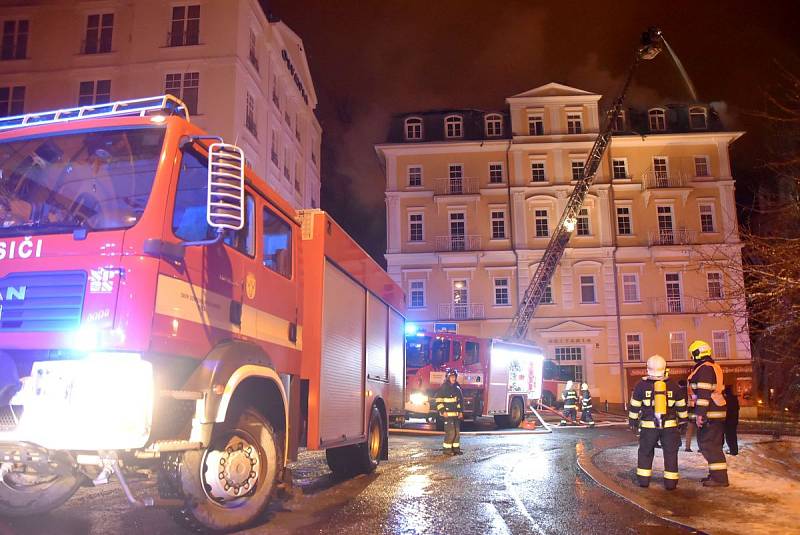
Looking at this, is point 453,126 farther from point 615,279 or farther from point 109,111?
point 109,111

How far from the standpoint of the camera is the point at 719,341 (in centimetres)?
3531

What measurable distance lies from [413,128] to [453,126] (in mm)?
2257

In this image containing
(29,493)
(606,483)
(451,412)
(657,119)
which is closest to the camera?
(29,493)

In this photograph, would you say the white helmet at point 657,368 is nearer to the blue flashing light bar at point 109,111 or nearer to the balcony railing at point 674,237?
the blue flashing light bar at point 109,111

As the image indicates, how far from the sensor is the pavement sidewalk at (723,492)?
5938mm

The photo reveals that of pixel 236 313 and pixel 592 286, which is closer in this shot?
pixel 236 313

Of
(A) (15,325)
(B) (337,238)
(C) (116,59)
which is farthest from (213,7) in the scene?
(A) (15,325)

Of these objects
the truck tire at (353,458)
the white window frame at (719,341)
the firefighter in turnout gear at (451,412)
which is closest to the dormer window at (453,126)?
the white window frame at (719,341)

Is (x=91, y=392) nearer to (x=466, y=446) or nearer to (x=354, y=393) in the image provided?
(x=354, y=393)

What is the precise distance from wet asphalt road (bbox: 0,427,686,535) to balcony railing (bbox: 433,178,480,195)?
2763 centimetres

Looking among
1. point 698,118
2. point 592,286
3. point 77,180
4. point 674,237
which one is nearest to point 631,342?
point 592,286

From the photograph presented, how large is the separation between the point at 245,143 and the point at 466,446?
51.8ft

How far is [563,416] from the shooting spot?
20125mm

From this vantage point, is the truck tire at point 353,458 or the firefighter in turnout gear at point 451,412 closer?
the truck tire at point 353,458
